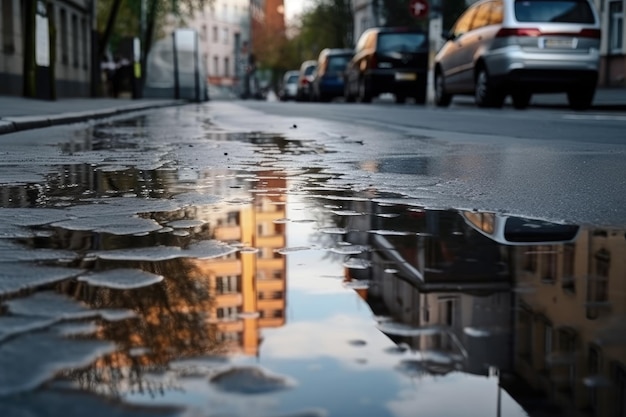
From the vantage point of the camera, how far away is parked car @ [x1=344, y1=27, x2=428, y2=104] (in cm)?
2625

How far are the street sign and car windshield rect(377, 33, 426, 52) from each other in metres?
2.30

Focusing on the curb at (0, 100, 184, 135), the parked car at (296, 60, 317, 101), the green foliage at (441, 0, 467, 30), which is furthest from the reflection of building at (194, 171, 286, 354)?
the green foliage at (441, 0, 467, 30)

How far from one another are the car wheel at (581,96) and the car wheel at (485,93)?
129cm

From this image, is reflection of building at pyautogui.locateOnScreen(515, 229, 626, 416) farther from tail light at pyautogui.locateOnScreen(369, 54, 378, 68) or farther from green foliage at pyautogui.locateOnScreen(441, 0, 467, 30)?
green foliage at pyautogui.locateOnScreen(441, 0, 467, 30)

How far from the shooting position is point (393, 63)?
87.0ft

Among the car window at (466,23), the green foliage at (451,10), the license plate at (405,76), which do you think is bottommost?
the license plate at (405,76)

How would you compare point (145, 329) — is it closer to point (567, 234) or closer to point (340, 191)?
point (567, 234)

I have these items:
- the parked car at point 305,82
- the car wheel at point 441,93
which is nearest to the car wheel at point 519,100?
the car wheel at point 441,93

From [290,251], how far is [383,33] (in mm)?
23627

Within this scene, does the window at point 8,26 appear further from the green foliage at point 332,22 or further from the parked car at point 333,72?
the green foliage at point 332,22

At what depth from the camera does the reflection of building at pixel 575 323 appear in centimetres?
175

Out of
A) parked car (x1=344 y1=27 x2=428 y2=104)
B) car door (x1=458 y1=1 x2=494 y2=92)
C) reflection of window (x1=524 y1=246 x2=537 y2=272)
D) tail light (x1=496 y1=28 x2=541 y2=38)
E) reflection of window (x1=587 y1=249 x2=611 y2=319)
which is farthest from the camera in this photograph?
parked car (x1=344 y1=27 x2=428 y2=104)

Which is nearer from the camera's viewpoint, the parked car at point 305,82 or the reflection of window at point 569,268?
the reflection of window at point 569,268

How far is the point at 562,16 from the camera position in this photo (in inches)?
705
